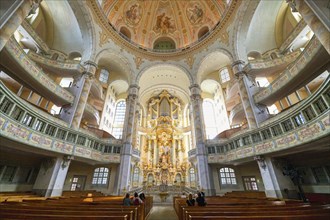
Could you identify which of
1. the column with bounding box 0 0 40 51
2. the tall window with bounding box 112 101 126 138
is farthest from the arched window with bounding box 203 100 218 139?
the column with bounding box 0 0 40 51

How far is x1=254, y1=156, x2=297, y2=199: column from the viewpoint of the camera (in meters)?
9.45

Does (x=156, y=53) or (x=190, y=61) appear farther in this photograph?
(x=156, y=53)

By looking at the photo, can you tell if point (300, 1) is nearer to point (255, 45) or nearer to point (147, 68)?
point (255, 45)

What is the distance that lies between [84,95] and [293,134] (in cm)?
1607

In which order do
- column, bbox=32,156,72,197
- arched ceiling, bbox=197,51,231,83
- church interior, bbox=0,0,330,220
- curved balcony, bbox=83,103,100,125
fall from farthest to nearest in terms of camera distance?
arched ceiling, bbox=197,51,231,83, curved balcony, bbox=83,103,100,125, column, bbox=32,156,72,197, church interior, bbox=0,0,330,220

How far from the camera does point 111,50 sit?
17609mm

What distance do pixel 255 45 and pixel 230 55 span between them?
450 centimetres

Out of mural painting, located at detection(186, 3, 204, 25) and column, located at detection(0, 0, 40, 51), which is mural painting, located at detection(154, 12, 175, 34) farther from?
column, located at detection(0, 0, 40, 51)

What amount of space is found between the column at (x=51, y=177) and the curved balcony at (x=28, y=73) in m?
4.95

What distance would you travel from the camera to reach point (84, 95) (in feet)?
43.6

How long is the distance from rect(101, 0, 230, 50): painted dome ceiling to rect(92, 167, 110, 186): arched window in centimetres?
1845

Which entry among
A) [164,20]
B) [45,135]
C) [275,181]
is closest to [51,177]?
[45,135]

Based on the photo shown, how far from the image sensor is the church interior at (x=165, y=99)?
831cm

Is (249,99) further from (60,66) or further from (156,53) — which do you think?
(60,66)
